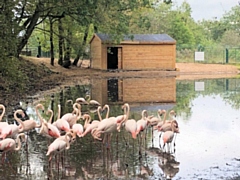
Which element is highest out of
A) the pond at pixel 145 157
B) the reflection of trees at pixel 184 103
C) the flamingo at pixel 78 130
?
the flamingo at pixel 78 130

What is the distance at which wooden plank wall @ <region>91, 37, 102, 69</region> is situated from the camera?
4125cm

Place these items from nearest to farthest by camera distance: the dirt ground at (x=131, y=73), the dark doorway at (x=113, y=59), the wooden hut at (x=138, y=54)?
the dirt ground at (x=131, y=73)
the wooden hut at (x=138, y=54)
the dark doorway at (x=113, y=59)

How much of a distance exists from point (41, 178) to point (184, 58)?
47.7 m

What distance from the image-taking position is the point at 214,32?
8156 cm

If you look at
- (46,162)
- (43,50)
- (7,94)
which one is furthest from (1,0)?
(43,50)

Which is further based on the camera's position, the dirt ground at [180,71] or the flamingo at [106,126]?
the dirt ground at [180,71]

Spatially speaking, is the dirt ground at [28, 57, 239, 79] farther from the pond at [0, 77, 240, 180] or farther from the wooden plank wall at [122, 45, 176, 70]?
the pond at [0, 77, 240, 180]

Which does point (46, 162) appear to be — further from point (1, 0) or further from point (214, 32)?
point (214, 32)

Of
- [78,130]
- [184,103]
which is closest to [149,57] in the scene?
[184,103]

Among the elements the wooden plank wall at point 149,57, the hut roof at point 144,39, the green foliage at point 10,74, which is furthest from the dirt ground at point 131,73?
the green foliage at point 10,74

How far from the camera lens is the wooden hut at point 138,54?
41.6 meters

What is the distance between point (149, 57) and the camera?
42.3 meters

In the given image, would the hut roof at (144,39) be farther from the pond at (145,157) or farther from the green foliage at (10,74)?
the pond at (145,157)

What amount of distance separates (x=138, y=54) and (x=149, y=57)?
1.15 meters
